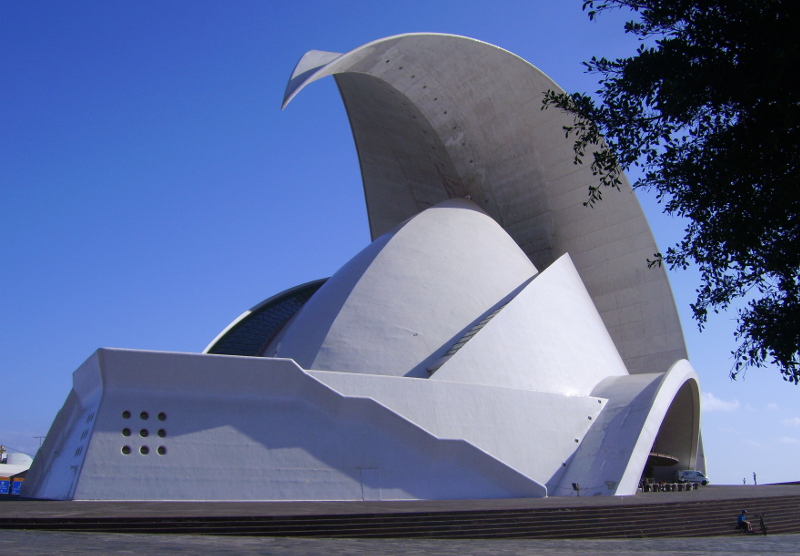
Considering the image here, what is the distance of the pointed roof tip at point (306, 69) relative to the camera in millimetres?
15453

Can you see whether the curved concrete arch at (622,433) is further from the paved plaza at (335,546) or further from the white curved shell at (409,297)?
the paved plaza at (335,546)

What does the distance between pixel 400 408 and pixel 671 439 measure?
10024 mm

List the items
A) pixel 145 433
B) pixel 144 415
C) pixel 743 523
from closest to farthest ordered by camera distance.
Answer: pixel 743 523 → pixel 145 433 → pixel 144 415

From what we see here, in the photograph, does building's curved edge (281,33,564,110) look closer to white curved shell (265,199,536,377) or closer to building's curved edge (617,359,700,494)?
white curved shell (265,199,536,377)

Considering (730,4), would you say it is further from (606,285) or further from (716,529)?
(606,285)

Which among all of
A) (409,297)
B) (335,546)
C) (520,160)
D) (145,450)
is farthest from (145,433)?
(520,160)

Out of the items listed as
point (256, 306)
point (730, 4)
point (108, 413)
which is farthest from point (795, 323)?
point (256, 306)

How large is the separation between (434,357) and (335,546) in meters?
Result: 8.65

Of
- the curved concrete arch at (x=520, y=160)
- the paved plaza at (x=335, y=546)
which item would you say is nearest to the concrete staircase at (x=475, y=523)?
the paved plaza at (x=335, y=546)

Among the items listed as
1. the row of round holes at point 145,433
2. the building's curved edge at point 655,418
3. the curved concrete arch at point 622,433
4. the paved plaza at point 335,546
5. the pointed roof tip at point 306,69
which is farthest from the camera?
the pointed roof tip at point 306,69

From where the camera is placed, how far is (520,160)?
20.6m

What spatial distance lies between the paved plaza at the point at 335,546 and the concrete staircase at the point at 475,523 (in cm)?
31

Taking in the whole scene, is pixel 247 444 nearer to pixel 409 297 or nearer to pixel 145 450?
pixel 145 450

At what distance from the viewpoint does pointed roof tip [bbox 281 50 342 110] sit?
15.5 m
